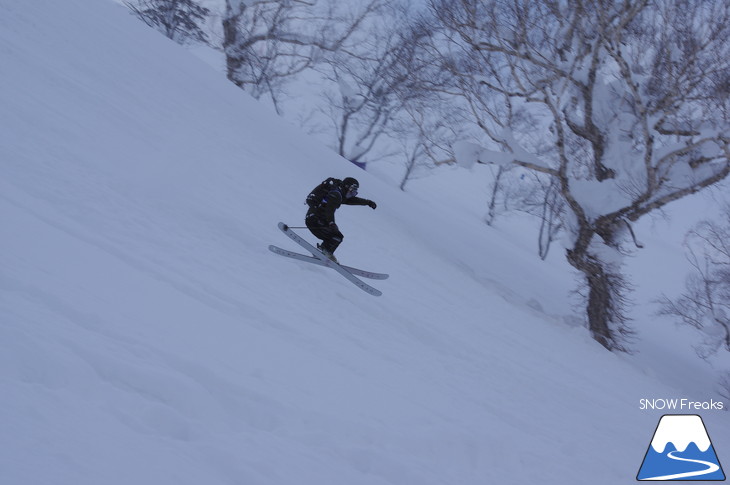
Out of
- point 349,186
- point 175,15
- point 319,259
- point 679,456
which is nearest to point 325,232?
point 319,259

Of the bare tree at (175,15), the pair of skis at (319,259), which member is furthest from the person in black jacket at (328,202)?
the bare tree at (175,15)

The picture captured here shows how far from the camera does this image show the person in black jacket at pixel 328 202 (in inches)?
275

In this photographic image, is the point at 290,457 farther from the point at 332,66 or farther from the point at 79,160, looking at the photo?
the point at 332,66

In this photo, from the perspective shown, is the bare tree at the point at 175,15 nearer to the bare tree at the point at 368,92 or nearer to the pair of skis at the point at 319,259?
the bare tree at the point at 368,92

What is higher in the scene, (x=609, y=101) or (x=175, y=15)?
(x=175, y=15)

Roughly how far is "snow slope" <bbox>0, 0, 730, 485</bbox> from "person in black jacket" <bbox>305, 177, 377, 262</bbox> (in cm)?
72

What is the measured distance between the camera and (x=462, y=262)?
Result: 42.9 feet

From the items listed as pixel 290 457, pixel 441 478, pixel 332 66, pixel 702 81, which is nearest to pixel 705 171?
pixel 702 81

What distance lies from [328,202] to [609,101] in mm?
8039

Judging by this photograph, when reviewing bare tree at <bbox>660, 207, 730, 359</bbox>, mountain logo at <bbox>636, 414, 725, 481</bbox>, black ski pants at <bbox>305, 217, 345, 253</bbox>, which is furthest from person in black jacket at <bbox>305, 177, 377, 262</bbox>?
bare tree at <bbox>660, 207, 730, 359</bbox>

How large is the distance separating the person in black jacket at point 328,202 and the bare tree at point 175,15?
21855 millimetres

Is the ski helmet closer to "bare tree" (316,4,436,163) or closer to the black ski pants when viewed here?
the black ski pants

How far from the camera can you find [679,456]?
18.7 ft

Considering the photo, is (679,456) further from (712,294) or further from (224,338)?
(712,294)
